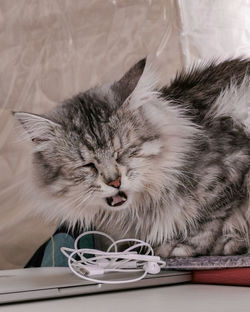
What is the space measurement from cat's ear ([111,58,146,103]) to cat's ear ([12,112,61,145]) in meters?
0.16

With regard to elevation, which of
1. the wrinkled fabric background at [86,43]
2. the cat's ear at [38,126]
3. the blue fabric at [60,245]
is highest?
the wrinkled fabric background at [86,43]

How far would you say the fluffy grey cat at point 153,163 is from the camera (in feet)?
3.51

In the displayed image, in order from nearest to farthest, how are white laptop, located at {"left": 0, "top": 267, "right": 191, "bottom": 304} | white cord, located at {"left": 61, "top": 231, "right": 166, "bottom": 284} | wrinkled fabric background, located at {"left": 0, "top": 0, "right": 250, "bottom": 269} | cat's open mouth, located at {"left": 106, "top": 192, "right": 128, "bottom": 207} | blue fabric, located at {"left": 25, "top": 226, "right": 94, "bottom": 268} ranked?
white laptop, located at {"left": 0, "top": 267, "right": 191, "bottom": 304}
white cord, located at {"left": 61, "top": 231, "right": 166, "bottom": 284}
cat's open mouth, located at {"left": 106, "top": 192, "right": 128, "bottom": 207}
blue fabric, located at {"left": 25, "top": 226, "right": 94, "bottom": 268}
wrinkled fabric background, located at {"left": 0, "top": 0, "right": 250, "bottom": 269}

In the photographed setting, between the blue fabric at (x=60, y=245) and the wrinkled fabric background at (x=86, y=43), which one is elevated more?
the wrinkled fabric background at (x=86, y=43)

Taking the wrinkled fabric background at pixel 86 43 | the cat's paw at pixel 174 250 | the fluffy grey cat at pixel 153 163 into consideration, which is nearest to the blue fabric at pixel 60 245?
the fluffy grey cat at pixel 153 163

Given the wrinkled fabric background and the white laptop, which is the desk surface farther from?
the wrinkled fabric background

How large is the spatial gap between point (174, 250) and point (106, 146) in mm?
272

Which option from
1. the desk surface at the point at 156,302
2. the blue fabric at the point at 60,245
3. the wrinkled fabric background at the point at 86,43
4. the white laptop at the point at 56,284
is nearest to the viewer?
the desk surface at the point at 156,302

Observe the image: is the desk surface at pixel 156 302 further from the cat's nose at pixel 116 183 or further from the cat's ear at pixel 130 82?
the cat's ear at pixel 130 82

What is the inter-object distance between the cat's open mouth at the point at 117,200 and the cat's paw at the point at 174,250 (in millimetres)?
143

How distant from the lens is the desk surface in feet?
2.36

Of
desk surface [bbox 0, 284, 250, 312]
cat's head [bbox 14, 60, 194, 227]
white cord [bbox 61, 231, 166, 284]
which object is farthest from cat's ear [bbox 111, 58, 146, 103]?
desk surface [bbox 0, 284, 250, 312]

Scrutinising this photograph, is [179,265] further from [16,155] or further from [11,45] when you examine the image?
Answer: [11,45]

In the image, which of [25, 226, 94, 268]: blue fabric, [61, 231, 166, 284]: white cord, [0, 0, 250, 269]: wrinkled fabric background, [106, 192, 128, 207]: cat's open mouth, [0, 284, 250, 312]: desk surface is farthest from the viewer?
[0, 0, 250, 269]: wrinkled fabric background
